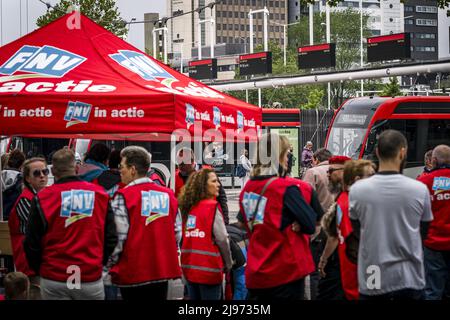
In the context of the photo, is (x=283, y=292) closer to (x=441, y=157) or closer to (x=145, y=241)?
(x=145, y=241)

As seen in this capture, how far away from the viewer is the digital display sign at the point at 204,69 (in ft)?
194

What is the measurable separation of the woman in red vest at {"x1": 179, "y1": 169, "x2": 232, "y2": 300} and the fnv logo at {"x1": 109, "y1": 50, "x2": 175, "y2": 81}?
1894mm

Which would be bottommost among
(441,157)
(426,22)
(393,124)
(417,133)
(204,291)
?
(204,291)

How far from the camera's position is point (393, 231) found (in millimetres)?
6504

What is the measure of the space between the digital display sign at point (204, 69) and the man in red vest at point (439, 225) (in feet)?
158

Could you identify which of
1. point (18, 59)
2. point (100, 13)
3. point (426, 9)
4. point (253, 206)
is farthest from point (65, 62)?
point (426, 9)

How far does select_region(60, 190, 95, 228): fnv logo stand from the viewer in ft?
23.1

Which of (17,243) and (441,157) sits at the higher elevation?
(441,157)

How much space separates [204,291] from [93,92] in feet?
7.22

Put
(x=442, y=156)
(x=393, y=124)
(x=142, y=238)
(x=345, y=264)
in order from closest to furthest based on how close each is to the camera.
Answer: (x=142, y=238) < (x=345, y=264) < (x=442, y=156) < (x=393, y=124)

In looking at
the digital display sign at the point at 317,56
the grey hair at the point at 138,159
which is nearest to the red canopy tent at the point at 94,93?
the grey hair at the point at 138,159

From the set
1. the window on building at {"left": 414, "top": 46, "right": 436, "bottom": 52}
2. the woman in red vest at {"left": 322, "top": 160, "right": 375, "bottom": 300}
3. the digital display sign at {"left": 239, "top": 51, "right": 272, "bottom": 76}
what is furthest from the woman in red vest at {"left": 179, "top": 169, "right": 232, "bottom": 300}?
the window on building at {"left": 414, "top": 46, "right": 436, "bottom": 52}
